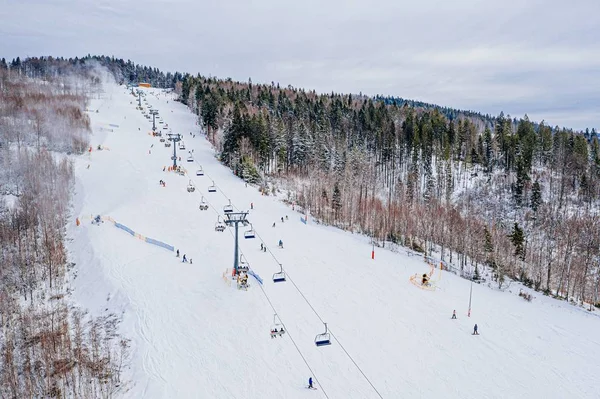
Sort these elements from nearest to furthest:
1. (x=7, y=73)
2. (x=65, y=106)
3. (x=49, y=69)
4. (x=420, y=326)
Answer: (x=420, y=326) < (x=65, y=106) < (x=7, y=73) < (x=49, y=69)

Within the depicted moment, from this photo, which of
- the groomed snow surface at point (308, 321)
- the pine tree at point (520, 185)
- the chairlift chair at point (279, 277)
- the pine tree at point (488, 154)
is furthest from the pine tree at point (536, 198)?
the chairlift chair at point (279, 277)

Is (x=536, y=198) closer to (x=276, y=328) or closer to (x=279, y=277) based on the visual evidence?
(x=279, y=277)

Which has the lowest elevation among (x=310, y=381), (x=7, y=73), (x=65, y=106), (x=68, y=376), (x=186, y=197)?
(x=68, y=376)

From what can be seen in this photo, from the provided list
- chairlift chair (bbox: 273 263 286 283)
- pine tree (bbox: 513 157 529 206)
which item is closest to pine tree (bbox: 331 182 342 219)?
chairlift chair (bbox: 273 263 286 283)

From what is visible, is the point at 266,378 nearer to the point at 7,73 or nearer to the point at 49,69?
the point at 7,73

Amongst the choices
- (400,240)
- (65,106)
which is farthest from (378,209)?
(65,106)

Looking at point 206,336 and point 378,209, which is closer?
point 206,336
